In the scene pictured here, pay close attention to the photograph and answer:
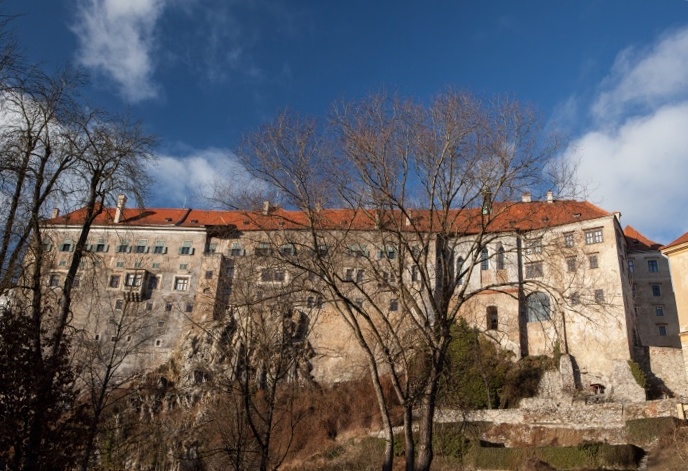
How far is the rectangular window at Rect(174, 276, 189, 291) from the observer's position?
167ft

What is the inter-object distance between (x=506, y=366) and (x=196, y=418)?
20.2m

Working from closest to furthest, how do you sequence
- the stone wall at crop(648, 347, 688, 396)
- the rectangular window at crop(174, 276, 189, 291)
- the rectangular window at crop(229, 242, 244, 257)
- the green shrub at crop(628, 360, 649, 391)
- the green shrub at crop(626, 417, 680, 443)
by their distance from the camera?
the green shrub at crop(626, 417, 680, 443), the stone wall at crop(648, 347, 688, 396), the green shrub at crop(628, 360, 649, 391), the rectangular window at crop(174, 276, 189, 291), the rectangular window at crop(229, 242, 244, 257)

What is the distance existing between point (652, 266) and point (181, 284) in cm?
3807

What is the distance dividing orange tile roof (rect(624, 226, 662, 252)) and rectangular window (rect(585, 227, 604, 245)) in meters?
6.91

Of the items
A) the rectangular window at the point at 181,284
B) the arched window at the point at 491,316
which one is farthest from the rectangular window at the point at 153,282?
the arched window at the point at 491,316

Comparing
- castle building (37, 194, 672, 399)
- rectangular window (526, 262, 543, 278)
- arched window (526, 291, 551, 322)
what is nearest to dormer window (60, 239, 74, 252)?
castle building (37, 194, 672, 399)

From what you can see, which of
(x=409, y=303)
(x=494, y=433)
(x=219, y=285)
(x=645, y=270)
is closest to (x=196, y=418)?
(x=219, y=285)

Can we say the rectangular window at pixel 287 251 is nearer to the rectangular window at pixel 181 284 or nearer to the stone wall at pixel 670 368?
the stone wall at pixel 670 368

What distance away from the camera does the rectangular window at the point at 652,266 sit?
155 feet

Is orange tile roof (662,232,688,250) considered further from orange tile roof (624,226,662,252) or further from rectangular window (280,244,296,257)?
rectangular window (280,244,296,257)

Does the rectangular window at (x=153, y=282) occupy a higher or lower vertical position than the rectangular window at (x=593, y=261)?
lower

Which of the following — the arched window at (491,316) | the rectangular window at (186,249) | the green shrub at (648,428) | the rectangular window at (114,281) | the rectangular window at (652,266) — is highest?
the rectangular window at (186,249)

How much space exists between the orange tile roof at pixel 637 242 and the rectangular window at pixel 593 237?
6.91m

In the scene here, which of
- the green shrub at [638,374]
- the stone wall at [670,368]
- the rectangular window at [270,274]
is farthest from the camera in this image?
the green shrub at [638,374]
